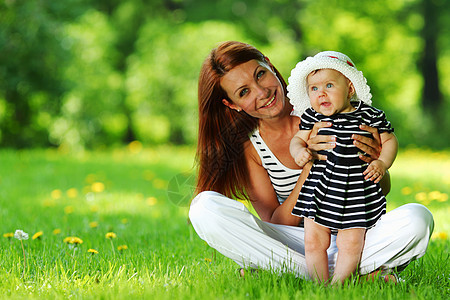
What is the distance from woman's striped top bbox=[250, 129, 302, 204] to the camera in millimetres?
3035

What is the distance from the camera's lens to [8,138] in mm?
12047

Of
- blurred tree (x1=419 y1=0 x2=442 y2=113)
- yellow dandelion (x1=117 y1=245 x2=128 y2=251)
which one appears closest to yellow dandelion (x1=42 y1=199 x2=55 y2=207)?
yellow dandelion (x1=117 y1=245 x2=128 y2=251)

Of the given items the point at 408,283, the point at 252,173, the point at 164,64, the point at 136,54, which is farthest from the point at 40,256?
the point at 136,54

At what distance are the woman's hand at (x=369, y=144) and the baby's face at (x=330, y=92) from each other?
144 millimetres

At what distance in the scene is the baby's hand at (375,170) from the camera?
239 cm

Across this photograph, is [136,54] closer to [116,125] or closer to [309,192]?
[116,125]

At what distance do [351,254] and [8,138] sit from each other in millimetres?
10983

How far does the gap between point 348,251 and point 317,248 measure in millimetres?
147

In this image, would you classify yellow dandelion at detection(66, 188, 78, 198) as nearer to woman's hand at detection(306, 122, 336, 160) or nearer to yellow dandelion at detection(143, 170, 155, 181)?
yellow dandelion at detection(143, 170, 155, 181)

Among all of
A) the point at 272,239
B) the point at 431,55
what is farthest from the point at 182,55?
the point at 272,239

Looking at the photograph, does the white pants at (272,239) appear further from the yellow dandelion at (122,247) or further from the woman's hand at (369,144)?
the yellow dandelion at (122,247)

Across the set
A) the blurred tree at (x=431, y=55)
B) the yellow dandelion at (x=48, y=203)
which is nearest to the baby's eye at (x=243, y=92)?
the yellow dandelion at (x=48, y=203)

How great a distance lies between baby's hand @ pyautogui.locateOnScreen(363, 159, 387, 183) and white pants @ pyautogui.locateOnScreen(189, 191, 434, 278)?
193mm

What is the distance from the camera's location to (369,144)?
2.44 m
